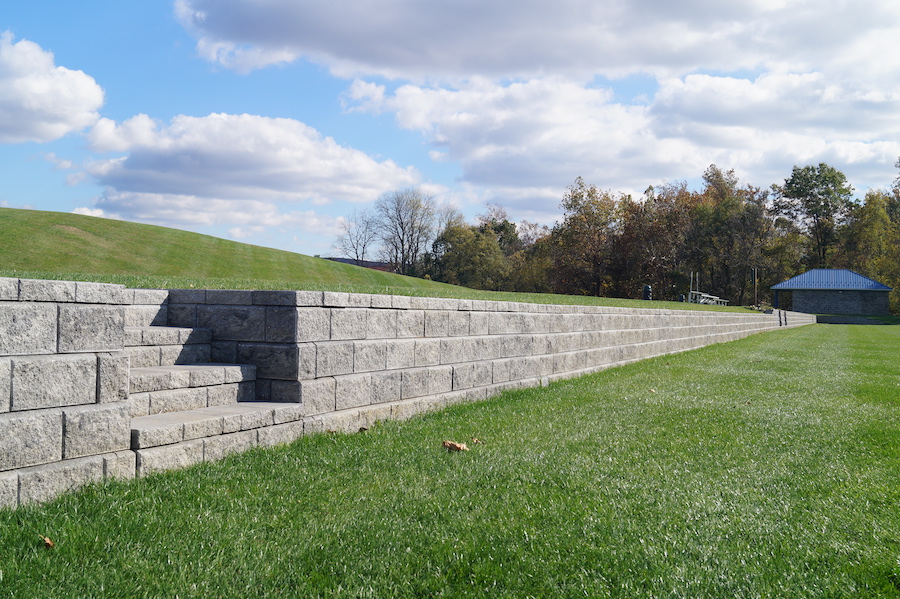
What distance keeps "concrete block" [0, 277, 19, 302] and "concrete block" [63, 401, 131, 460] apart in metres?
0.69

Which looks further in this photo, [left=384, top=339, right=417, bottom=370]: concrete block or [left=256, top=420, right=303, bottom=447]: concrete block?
[left=384, top=339, right=417, bottom=370]: concrete block

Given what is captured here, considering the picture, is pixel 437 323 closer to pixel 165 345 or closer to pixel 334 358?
pixel 334 358

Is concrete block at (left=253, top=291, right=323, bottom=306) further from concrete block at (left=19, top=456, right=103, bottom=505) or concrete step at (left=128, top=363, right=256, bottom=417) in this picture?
concrete block at (left=19, top=456, right=103, bottom=505)

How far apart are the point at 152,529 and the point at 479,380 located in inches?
186

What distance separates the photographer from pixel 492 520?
12.0 feet

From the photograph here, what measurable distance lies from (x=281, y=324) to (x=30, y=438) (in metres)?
2.07

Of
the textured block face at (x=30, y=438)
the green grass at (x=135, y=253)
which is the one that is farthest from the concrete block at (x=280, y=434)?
the green grass at (x=135, y=253)

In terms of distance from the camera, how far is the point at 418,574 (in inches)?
117

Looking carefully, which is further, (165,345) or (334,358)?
(334,358)

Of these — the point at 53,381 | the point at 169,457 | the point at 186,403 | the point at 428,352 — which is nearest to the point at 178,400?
the point at 186,403

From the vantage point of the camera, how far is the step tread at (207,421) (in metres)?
4.05

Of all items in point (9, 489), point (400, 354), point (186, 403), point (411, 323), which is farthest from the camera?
point (411, 323)

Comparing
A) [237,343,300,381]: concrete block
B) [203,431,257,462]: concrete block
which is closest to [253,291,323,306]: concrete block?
[237,343,300,381]: concrete block

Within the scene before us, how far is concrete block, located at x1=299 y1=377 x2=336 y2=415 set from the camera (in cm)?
522
